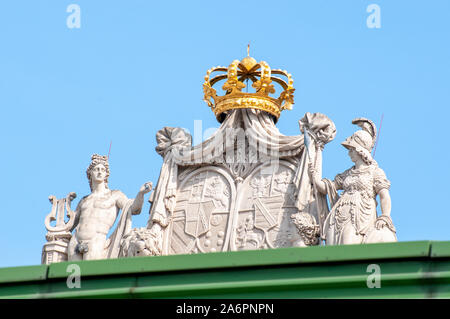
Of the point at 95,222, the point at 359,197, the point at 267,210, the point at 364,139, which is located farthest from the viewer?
the point at 95,222

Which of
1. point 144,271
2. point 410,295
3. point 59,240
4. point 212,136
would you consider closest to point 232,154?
point 212,136

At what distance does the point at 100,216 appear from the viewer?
1677cm

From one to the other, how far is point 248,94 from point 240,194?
166 centimetres

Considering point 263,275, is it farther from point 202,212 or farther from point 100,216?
point 100,216

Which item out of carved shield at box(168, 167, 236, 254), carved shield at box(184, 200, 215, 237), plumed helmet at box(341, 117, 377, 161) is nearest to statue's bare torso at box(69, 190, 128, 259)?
carved shield at box(168, 167, 236, 254)

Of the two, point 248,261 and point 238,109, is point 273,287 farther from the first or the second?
point 238,109

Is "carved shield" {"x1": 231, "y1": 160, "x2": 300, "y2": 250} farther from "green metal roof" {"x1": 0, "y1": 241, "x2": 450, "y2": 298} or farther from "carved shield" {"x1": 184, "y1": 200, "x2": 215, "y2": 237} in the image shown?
"green metal roof" {"x1": 0, "y1": 241, "x2": 450, "y2": 298}

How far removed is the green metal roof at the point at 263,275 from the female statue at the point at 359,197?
3461mm

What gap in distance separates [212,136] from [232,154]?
0.45m

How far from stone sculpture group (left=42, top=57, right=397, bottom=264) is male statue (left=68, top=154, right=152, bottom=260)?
2 cm

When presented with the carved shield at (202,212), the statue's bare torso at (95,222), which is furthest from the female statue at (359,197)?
the statue's bare torso at (95,222)

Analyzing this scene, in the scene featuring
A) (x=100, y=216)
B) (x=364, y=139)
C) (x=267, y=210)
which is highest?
(x=364, y=139)

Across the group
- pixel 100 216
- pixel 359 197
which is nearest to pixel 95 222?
pixel 100 216
